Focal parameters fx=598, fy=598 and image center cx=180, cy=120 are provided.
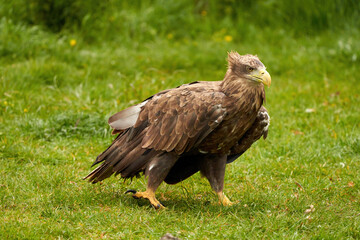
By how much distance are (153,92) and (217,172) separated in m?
2.57

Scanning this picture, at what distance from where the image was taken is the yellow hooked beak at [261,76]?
461cm

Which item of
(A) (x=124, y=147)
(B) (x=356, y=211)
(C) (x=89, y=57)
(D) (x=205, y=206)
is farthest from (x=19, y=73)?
(B) (x=356, y=211)

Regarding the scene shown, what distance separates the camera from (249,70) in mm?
4715

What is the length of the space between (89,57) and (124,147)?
412 centimetres

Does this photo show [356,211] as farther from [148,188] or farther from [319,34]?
[319,34]

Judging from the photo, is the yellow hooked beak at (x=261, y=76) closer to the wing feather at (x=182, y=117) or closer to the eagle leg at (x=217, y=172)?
the wing feather at (x=182, y=117)

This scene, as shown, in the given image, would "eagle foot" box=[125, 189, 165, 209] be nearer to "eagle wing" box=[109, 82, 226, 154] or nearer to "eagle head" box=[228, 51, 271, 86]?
"eagle wing" box=[109, 82, 226, 154]

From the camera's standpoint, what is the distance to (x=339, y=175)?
5.91m

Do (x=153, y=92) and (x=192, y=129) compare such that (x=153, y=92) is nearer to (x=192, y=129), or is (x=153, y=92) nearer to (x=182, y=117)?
(x=182, y=117)

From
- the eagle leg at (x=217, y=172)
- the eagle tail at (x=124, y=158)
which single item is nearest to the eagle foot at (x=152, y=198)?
the eagle tail at (x=124, y=158)

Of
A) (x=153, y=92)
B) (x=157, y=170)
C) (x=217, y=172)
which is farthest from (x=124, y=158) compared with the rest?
(x=153, y=92)

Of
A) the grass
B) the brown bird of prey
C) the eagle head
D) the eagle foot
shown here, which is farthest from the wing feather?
the grass

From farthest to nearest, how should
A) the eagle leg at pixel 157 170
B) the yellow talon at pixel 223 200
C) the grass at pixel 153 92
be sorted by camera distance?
the yellow talon at pixel 223 200
the eagle leg at pixel 157 170
the grass at pixel 153 92

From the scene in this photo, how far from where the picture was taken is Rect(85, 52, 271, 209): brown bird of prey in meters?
4.66
